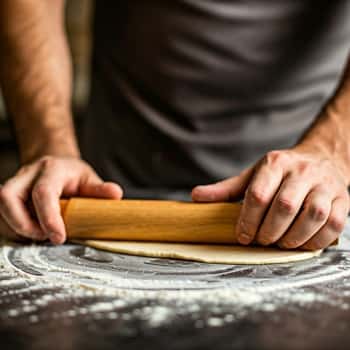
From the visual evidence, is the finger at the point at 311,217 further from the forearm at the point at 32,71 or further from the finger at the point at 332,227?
the forearm at the point at 32,71

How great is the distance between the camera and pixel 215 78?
174cm

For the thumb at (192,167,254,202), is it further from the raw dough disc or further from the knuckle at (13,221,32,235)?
the knuckle at (13,221,32,235)

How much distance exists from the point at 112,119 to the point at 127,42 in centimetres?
22

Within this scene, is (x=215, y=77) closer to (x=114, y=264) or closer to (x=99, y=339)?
(x=114, y=264)

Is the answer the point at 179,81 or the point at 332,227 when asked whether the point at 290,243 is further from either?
the point at 179,81

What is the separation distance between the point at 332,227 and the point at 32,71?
2.92 ft

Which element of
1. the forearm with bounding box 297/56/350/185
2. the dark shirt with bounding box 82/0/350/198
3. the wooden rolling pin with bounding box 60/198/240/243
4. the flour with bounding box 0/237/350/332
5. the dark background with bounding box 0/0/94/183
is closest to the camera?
the flour with bounding box 0/237/350/332

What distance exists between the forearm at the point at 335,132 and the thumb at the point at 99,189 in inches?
14.5

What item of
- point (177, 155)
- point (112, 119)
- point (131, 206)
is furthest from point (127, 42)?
point (131, 206)

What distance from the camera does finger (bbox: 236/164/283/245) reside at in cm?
111

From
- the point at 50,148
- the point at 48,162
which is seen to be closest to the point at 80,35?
the point at 50,148

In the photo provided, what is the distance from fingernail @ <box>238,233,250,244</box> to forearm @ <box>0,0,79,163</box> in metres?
0.57

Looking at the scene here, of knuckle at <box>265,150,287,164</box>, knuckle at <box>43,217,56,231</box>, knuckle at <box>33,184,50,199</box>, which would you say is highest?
knuckle at <box>265,150,287,164</box>

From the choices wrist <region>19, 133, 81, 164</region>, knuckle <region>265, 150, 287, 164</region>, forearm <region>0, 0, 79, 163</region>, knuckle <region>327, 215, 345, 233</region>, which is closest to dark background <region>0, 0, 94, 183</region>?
forearm <region>0, 0, 79, 163</region>
